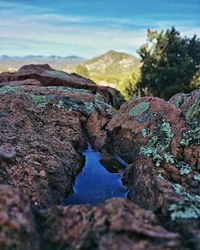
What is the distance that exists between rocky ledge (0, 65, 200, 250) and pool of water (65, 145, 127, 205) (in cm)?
14

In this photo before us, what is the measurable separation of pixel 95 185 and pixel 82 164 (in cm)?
85

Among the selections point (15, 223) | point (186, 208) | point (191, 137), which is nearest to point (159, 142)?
point (191, 137)

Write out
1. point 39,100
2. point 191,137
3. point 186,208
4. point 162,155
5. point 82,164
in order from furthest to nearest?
1. point 39,100
2. point 82,164
3. point 191,137
4. point 162,155
5. point 186,208

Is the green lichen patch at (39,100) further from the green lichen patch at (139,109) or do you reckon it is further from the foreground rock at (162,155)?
the green lichen patch at (139,109)

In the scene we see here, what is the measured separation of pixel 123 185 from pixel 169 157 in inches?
40.7

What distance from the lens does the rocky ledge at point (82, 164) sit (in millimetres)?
3824

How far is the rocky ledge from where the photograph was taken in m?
3.82

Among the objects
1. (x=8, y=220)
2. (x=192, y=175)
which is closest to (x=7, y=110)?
(x=192, y=175)

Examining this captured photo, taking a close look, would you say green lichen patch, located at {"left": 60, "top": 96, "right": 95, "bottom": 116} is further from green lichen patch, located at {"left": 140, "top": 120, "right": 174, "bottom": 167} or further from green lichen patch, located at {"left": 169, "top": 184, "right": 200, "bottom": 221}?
green lichen patch, located at {"left": 169, "top": 184, "right": 200, "bottom": 221}

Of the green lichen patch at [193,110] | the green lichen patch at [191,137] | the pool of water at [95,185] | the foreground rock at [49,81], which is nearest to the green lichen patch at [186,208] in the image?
the pool of water at [95,185]

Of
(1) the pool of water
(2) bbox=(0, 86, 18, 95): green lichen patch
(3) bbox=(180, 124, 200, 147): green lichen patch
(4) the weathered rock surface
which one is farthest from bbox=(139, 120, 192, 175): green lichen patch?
(2) bbox=(0, 86, 18, 95): green lichen patch

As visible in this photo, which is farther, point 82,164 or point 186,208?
point 82,164

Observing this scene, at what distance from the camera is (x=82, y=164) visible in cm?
775

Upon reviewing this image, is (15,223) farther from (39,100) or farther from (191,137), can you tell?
(39,100)
